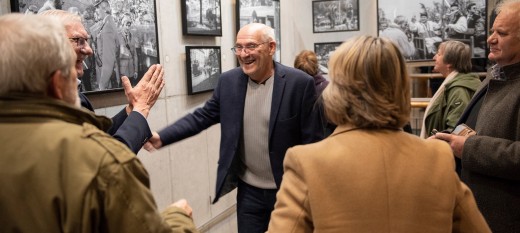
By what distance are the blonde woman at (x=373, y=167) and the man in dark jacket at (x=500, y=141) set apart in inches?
33.7

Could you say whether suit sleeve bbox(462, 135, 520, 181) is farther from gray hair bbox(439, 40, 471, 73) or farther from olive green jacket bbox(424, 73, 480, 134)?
gray hair bbox(439, 40, 471, 73)

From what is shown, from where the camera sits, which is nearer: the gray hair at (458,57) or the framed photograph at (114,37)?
the framed photograph at (114,37)

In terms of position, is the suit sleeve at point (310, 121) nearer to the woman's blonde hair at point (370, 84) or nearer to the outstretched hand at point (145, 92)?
the outstretched hand at point (145, 92)

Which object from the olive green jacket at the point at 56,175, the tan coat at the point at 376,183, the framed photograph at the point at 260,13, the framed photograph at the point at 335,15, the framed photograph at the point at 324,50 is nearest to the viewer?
the olive green jacket at the point at 56,175

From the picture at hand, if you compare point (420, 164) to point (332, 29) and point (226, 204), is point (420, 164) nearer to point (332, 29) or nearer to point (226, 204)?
point (226, 204)

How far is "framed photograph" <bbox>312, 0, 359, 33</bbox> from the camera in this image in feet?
23.9

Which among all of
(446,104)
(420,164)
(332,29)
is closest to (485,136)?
(420,164)

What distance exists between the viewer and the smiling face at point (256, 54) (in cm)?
318

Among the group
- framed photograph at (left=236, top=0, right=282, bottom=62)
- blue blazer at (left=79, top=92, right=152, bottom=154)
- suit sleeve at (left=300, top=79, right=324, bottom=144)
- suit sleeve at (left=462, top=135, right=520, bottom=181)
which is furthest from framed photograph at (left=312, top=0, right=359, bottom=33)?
blue blazer at (left=79, top=92, right=152, bottom=154)

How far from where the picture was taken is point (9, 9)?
2686 millimetres

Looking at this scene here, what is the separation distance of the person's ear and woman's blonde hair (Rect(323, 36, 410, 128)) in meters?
0.82

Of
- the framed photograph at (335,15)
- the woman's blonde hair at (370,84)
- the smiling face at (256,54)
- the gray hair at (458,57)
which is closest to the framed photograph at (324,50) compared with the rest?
the framed photograph at (335,15)

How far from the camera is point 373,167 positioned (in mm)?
1445

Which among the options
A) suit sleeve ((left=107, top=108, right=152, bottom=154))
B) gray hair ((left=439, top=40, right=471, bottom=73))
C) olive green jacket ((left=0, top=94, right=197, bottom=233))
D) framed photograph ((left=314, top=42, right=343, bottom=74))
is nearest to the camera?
olive green jacket ((left=0, top=94, right=197, bottom=233))
